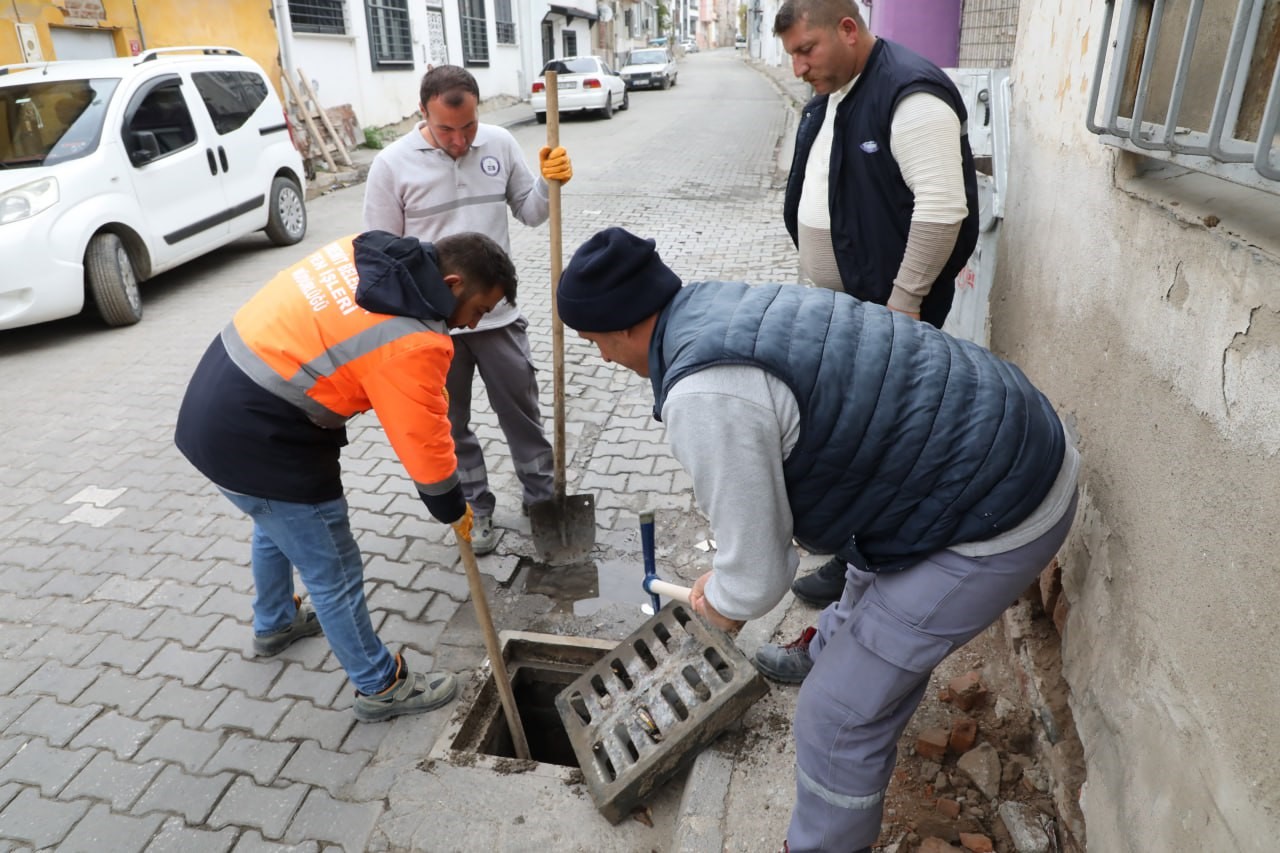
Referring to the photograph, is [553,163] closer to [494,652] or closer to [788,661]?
[494,652]

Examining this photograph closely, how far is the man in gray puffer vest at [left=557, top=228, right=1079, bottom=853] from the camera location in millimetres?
1652

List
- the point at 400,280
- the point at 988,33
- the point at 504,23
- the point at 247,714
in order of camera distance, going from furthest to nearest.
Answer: the point at 504,23 → the point at 988,33 → the point at 247,714 → the point at 400,280

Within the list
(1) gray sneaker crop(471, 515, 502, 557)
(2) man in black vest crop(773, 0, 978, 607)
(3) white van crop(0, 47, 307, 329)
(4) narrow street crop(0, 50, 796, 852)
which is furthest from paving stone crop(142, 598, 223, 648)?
(3) white van crop(0, 47, 307, 329)

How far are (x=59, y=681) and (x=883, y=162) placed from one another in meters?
3.45

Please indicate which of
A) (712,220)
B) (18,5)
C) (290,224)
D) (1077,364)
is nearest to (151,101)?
(290,224)

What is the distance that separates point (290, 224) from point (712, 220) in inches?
187

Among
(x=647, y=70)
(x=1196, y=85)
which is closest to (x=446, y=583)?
(x=1196, y=85)

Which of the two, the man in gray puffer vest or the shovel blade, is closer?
the man in gray puffer vest

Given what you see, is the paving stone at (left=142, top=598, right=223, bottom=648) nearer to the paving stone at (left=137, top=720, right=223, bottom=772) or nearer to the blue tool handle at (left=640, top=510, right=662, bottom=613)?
the paving stone at (left=137, top=720, right=223, bottom=772)

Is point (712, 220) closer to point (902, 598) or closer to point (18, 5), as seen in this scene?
point (18, 5)

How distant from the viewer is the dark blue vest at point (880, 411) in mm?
1668

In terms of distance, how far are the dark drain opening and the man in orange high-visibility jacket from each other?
680 millimetres

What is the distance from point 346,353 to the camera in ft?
7.56

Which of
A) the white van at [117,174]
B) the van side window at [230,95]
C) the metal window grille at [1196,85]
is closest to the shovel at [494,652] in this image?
the metal window grille at [1196,85]
